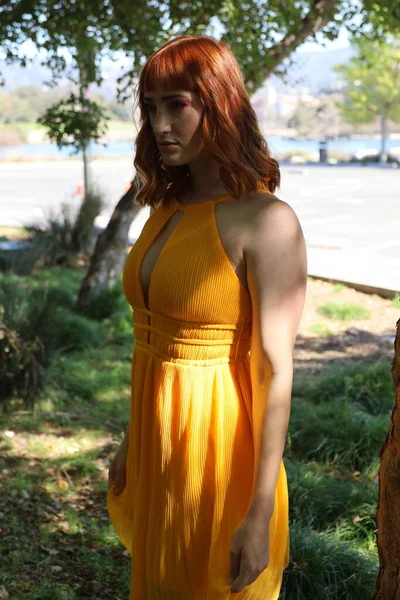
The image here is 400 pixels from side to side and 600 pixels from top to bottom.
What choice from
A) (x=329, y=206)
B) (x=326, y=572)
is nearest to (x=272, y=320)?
(x=326, y=572)

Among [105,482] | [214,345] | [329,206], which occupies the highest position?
[214,345]

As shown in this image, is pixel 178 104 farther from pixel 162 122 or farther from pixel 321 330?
pixel 321 330

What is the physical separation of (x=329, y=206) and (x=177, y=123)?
15.8m

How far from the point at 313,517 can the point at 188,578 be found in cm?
193

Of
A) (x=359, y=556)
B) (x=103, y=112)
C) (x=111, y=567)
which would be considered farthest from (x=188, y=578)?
(x=103, y=112)

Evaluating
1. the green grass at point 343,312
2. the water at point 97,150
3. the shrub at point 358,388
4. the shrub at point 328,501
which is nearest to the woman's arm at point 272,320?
the shrub at point 328,501

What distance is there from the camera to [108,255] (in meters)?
7.96

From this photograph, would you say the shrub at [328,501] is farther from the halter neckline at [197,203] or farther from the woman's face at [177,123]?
the woman's face at [177,123]

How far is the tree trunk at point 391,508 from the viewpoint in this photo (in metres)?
2.01

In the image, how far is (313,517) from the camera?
3.56 meters

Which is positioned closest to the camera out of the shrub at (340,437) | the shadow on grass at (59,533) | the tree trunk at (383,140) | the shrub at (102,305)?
the shadow on grass at (59,533)

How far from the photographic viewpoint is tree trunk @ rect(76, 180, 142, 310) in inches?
307

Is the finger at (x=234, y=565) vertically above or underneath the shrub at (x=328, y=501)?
above

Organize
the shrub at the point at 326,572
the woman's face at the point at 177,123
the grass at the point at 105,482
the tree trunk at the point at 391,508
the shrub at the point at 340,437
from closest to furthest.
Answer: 1. the woman's face at the point at 177,123
2. the tree trunk at the point at 391,508
3. the shrub at the point at 326,572
4. the grass at the point at 105,482
5. the shrub at the point at 340,437
